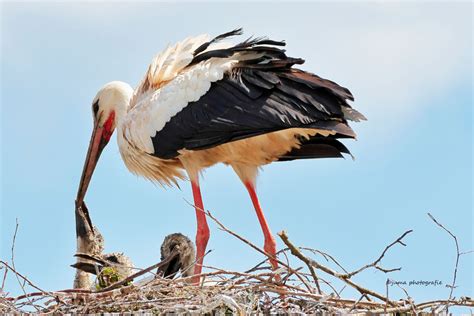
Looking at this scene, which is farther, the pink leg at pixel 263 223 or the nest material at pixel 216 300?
the pink leg at pixel 263 223

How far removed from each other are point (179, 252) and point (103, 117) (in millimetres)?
1968

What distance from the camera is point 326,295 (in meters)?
6.11

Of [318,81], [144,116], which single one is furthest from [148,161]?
[318,81]

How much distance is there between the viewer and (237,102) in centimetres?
841

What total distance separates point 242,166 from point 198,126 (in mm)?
737

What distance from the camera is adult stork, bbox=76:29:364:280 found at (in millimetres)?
8195

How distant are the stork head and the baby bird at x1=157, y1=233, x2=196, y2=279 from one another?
113cm

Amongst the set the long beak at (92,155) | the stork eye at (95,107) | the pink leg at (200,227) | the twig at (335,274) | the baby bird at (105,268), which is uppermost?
the stork eye at (95,107)

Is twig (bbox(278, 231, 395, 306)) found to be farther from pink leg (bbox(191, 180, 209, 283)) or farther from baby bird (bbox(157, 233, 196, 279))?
pink leg (bbox(191, 180, 209, 283))

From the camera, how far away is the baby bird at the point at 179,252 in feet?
27.4

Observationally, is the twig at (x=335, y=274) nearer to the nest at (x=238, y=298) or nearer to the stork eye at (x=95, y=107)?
the nest at (x=238, y=298)

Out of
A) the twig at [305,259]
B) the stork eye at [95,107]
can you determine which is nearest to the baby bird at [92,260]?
the stork eye at [95,107]

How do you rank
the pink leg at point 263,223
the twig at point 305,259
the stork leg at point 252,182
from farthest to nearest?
1. the stork leg at point 252,182
2. the pink leg at point 263,223
3. the twig at point 305,259

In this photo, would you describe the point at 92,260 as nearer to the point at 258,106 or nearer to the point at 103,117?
the point at 258,106
